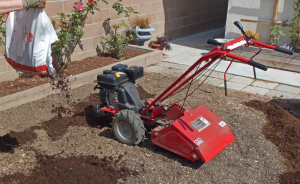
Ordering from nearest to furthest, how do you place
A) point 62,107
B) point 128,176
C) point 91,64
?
point 128,176 → point 62,107 → point 91,64

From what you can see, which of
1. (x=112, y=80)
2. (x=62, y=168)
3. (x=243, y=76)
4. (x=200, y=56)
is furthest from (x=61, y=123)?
(x=200, y=56)

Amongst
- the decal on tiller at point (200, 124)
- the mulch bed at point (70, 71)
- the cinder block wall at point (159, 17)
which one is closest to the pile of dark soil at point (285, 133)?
the decal on tiller at point (200, 124)

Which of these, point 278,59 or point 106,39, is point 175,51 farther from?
point 278,59

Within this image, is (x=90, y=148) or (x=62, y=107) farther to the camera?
(x=62, y=107)

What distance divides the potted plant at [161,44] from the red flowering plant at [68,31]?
6.89 feet

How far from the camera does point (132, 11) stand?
26.6 ft

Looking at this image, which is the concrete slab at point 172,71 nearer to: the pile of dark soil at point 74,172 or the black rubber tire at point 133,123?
the black rubber tire at point 133,123

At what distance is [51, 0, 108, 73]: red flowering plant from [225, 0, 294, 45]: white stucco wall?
3.60 meters

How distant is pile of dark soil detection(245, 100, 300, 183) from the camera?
12.3 ft

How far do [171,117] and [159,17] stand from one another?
19.5 ft

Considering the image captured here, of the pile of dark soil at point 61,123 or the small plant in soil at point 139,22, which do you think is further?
the small plant in soil at point 139,22

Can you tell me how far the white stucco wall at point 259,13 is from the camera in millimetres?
8219

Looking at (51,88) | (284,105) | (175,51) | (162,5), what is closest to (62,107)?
(51,88)

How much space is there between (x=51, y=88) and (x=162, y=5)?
501cm
